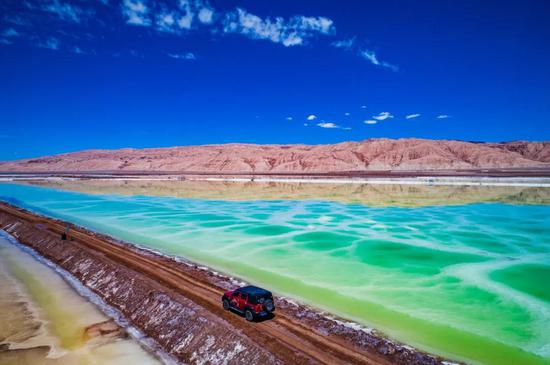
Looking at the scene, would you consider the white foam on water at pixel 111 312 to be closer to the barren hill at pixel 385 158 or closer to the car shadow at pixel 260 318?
the car shadow at pixel 260 318

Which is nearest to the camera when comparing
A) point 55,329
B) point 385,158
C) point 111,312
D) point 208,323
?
point 208,323

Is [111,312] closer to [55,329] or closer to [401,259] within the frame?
[55,329]

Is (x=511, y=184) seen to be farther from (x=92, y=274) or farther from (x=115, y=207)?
(x=92, y=274)

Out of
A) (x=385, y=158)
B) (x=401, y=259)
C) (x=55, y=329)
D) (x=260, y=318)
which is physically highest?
(x=385, y=158)

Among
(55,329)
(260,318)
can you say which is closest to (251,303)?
(260,318)

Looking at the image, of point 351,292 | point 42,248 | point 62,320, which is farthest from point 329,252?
point 42,248
